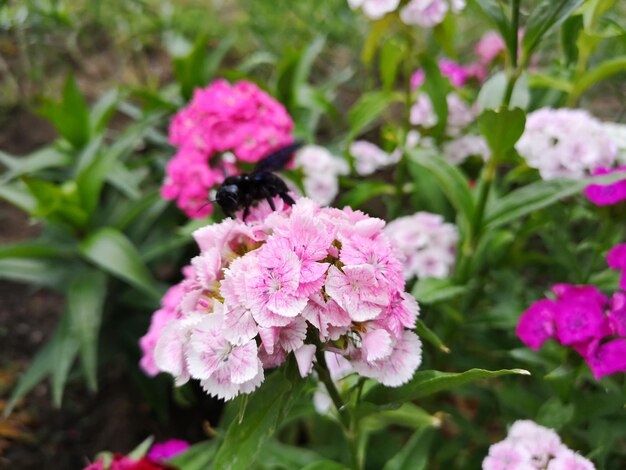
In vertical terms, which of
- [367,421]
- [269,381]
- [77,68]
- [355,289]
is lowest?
[77,68]

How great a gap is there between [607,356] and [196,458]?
2.86 ft

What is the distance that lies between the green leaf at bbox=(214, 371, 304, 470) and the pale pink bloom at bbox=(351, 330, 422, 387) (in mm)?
98

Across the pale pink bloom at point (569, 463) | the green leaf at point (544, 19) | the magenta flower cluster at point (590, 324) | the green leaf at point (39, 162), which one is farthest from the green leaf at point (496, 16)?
the green leaf at point (39, 162)

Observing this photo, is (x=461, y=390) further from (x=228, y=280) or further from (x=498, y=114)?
(x=228, y=280)

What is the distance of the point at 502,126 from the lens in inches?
46.9

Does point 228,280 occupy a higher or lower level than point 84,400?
higher

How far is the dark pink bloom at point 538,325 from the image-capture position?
1.16 meters

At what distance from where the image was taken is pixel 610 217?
1.31 metres

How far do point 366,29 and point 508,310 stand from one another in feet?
5.79

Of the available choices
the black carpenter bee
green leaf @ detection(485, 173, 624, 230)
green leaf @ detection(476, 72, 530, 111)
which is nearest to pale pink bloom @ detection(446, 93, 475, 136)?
green leaf @ detection(476, 72, 530, 111)

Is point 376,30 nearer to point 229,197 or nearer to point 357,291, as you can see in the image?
point 229,197

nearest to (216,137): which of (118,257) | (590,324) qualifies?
(118,257)

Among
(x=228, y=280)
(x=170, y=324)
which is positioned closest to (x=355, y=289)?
(x=228, y=280)

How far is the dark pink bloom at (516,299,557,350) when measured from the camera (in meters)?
1.16
